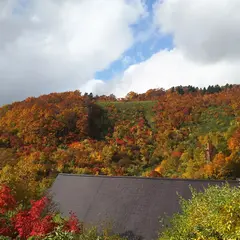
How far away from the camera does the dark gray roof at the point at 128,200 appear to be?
19.6 meters

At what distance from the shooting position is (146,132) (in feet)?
274

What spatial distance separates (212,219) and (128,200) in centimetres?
1099

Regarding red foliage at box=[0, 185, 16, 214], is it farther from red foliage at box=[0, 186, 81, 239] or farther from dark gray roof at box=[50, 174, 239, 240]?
dark gray roof at box=[50, 174, 239, 240]

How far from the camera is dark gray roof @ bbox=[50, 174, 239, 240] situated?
19625 millimetres

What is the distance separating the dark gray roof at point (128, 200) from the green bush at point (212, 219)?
5.66 m

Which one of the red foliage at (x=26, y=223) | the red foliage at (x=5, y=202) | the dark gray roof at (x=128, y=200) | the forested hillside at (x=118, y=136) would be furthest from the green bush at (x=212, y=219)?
the forested hillside at (x=118, y=136)

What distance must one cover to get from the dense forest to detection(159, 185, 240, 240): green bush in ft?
91.3

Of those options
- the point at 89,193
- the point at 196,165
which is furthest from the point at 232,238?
the point at 196,165

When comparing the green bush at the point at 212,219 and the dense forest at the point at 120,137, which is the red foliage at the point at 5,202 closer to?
the green bush at the point at 212,219

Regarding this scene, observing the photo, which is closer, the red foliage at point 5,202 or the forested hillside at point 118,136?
the red foliage at point 5,202

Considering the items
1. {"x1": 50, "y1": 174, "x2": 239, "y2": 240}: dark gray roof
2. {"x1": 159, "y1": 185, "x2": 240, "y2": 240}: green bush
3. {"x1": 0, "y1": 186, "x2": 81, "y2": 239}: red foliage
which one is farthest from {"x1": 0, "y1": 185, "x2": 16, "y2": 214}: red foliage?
{"x1": 159, "y1": 185, "x2": 240, "y2": 240}: green bush

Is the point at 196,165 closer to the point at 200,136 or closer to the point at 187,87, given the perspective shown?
the point at 200,136

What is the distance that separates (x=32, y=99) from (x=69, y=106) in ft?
41.6

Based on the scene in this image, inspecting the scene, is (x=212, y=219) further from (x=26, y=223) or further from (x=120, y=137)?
(x=120, y=137)
